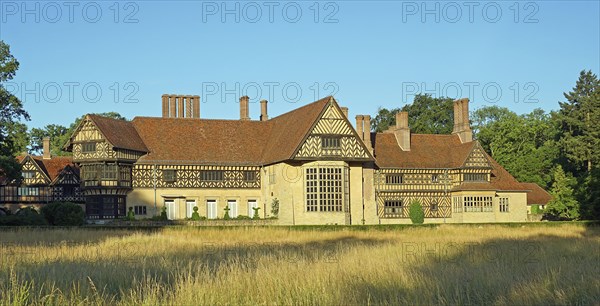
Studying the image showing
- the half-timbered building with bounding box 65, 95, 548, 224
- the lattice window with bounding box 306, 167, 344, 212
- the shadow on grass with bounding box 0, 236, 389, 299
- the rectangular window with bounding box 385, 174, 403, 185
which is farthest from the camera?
the rectangular window with bounding box 385, 174, 403, 185

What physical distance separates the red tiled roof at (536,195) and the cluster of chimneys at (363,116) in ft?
37.1

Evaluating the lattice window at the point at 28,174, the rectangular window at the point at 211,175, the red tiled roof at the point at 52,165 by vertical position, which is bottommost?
the rectangular window at the point at 211,175

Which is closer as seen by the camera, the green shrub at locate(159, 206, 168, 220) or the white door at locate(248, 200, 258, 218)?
the green shrub at locate(159, 206, 168, 220)

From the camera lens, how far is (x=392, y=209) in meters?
54.4

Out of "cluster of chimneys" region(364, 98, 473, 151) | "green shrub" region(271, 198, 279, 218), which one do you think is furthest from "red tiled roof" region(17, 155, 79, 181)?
"cluster of chimneys" region(364, 98, 473, 151)

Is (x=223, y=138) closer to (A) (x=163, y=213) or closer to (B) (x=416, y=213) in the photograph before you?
(A) (x=163, y=213)

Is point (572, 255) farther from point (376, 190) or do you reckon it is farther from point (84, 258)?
point (376, 190)

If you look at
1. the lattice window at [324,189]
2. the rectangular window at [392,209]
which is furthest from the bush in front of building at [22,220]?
the rectangular window at [392,209]

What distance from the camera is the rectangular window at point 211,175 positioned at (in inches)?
2014

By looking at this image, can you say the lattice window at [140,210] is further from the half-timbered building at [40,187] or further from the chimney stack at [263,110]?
the chimney stack at [263,110]

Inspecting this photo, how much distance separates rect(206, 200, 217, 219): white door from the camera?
50.9m

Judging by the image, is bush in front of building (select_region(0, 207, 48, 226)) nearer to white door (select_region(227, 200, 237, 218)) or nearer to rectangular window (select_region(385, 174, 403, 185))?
white door (select_region(227, 200, 237, 218))

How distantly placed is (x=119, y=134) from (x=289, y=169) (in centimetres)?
1167

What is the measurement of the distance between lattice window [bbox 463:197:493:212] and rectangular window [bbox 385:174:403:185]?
16.2 ft
